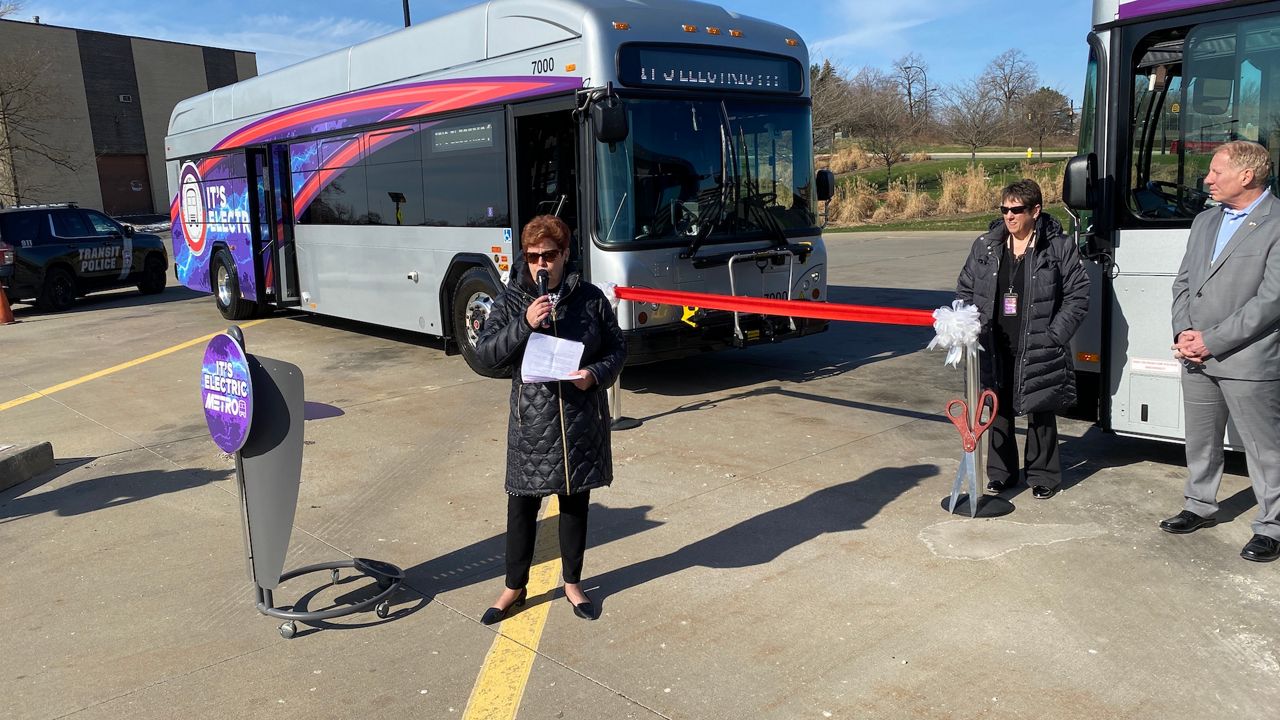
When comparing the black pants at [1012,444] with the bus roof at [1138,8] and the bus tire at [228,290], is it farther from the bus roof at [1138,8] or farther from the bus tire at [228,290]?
the bus tire at [228,290]

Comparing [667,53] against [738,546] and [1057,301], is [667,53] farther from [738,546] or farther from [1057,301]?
[738,546]

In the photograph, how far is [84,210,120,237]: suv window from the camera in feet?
59.2

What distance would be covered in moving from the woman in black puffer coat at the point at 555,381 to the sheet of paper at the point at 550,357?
45 millimetres

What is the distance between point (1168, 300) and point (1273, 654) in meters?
2.48

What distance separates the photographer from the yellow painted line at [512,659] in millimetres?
3645

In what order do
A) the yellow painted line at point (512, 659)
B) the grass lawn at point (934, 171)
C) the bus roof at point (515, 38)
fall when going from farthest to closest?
the grass lawn at point (934, 171)
the bus roof at point (515, 38)
the yellow painted line at point (512, 659)

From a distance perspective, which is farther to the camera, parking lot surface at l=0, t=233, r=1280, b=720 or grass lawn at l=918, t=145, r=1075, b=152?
grass lawn at l=918, t=145, r=1075, b=152

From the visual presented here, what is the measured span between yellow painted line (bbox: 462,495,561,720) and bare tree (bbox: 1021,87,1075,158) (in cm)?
3767

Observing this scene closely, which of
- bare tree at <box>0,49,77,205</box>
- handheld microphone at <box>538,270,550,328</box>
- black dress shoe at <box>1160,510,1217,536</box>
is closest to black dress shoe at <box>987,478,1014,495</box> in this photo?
black dress shoe at <box>1160,510,1217,536</box>

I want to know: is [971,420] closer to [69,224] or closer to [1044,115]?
[69,224]

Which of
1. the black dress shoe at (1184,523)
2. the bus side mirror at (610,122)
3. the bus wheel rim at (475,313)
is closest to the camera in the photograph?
the black dress shoe at (1184,523)

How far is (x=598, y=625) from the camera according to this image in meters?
4.31

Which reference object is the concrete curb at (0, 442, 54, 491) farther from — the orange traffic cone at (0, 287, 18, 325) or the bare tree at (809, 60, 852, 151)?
the bare tree at (809, 60, 852, 151)

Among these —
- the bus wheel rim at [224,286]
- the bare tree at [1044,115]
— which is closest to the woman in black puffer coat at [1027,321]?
the bus wheel rim at [224,286]
